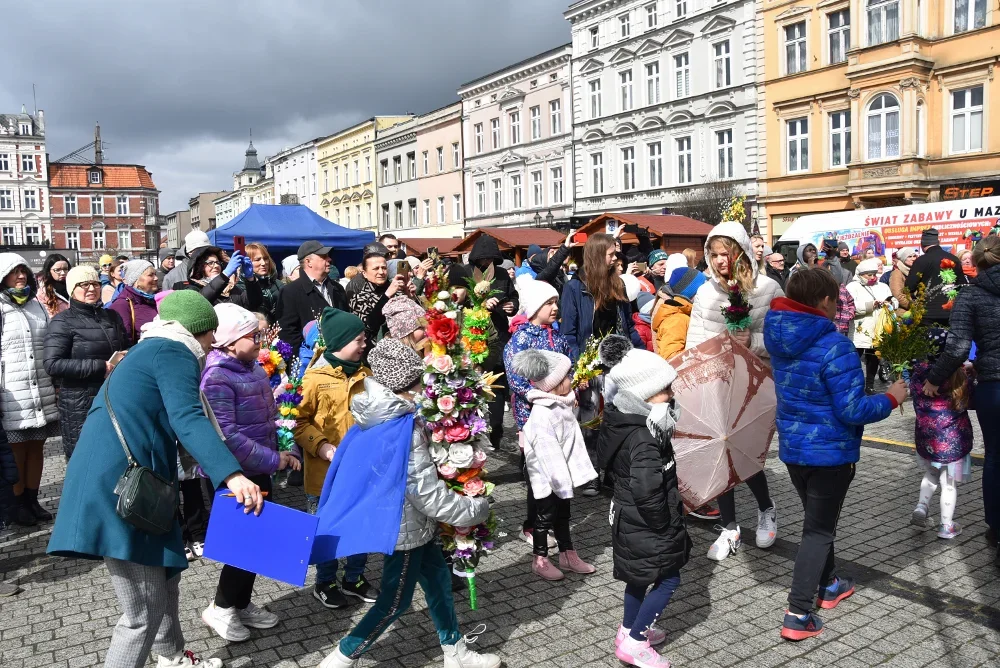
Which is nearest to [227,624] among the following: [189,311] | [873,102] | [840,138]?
[189,311]

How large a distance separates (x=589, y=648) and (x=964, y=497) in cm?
401

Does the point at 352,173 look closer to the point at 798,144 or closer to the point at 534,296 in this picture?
the point at 798,144

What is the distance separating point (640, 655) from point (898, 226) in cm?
1800

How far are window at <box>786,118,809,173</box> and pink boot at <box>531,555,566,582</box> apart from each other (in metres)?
27.6

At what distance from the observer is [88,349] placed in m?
Answer: 6.47

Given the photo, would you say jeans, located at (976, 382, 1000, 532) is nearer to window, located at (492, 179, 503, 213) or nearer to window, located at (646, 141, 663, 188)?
window, located at (646, 141, 663, 188)

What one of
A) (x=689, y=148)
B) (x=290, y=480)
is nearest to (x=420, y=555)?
(x=290, y=480)

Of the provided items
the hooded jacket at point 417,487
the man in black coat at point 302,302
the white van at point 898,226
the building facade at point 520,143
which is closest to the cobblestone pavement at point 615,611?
the hooded jacket at point 417,487

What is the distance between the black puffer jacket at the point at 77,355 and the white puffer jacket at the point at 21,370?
→ 158 mm

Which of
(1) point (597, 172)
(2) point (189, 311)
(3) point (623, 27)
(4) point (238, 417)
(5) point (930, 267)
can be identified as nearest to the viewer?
(2) point (189, 311)

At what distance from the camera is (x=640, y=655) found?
397cm

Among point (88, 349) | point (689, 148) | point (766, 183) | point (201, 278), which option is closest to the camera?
point (88, 349)

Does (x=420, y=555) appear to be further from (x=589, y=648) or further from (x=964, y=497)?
(x=964, y=497)

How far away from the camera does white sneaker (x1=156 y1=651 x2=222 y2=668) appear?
3.91 meters
